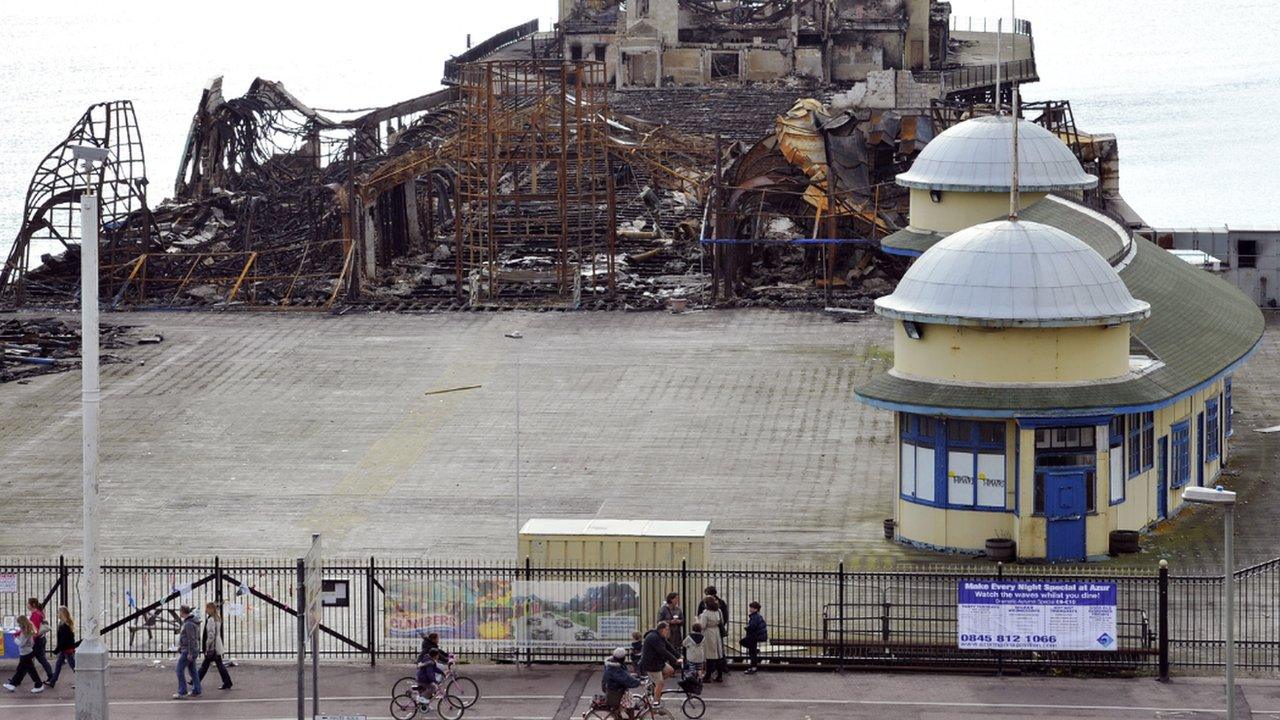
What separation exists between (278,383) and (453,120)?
33.4 meters

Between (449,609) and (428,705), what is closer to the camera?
(428,705)

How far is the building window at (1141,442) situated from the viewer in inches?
1571

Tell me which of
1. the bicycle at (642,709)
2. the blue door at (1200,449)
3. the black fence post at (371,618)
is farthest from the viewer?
the blue door at (1200,449)

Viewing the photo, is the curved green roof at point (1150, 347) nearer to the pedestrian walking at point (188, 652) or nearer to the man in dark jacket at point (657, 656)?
the man in dark jacket at point (657, 656)

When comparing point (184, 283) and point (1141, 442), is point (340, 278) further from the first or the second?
point (1141, 442)

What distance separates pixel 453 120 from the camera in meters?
89.0

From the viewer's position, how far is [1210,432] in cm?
4453

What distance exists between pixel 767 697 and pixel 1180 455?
535 inches

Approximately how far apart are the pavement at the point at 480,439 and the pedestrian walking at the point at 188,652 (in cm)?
833

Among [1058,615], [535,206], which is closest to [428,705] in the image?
[1058,615]

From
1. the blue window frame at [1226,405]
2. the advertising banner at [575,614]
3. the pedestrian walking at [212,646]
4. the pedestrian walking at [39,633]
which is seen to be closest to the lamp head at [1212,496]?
the advertising banner at [575,614]

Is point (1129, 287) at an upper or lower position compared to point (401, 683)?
upper

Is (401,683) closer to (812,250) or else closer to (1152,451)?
(1152,451)

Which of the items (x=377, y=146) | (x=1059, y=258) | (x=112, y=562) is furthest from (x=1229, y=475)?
(x=377, y=146)
